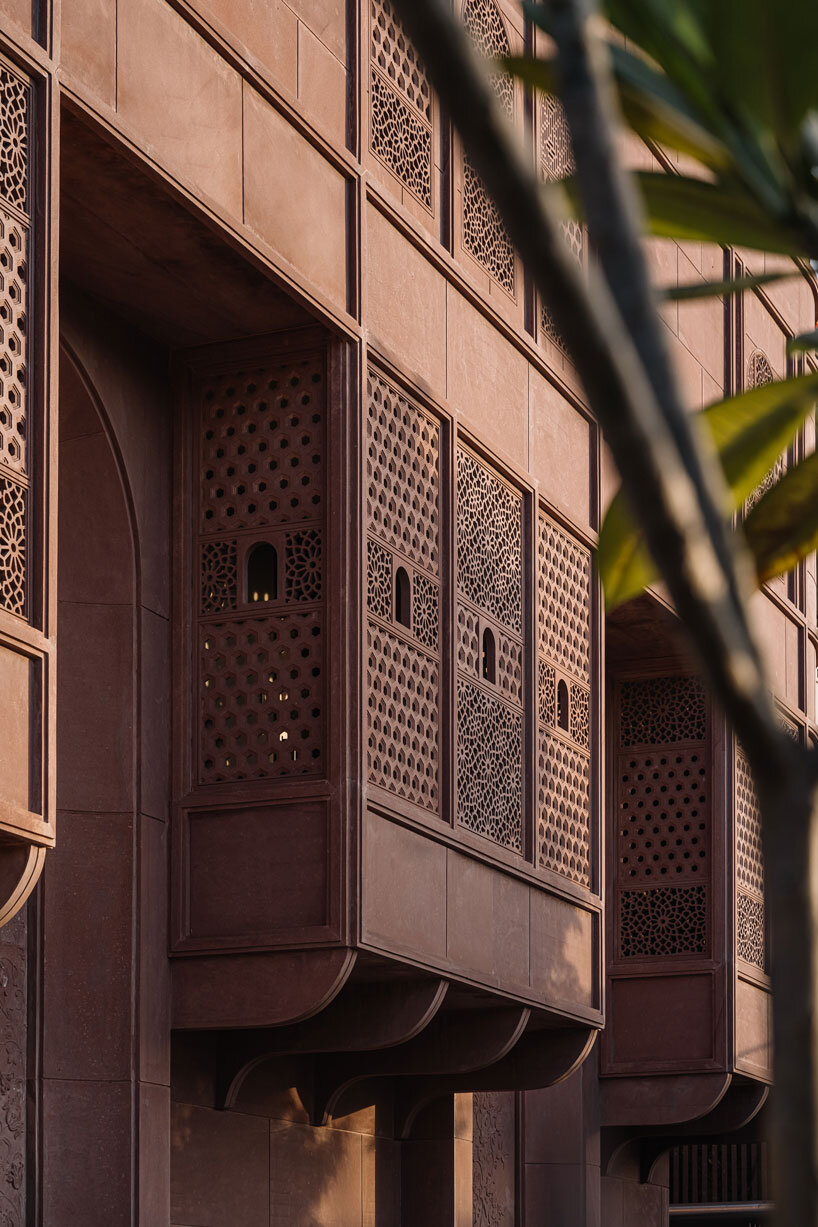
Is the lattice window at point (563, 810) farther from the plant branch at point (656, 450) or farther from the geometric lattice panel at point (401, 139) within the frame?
the plant branch at point (656, 450)

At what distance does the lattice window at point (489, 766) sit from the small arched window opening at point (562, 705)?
682mm

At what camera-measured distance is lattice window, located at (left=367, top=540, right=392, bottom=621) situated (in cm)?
811

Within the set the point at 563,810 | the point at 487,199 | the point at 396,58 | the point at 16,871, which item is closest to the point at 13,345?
the point at 16,871

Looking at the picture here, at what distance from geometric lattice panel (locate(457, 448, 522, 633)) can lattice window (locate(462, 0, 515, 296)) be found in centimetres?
99

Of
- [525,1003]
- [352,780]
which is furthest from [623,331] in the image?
[525,1003]

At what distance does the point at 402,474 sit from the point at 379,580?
0.55 metres

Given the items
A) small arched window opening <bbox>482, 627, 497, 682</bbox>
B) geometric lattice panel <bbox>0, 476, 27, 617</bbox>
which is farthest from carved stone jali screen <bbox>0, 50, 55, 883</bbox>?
small arched window opening <bbox>482, 627, 497, 682</bbox>

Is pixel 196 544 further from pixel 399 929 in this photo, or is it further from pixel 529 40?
pixel 529 40

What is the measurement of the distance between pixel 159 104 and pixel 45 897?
3.02 m

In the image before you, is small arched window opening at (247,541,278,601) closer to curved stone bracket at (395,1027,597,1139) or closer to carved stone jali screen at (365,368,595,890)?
carved stone jali screen at (365,368,595,890)

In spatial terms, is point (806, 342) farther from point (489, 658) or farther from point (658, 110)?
point (489, 658)

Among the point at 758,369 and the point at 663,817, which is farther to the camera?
the point at 758,369

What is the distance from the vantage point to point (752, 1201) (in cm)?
1764

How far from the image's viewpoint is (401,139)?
28.4 ft
